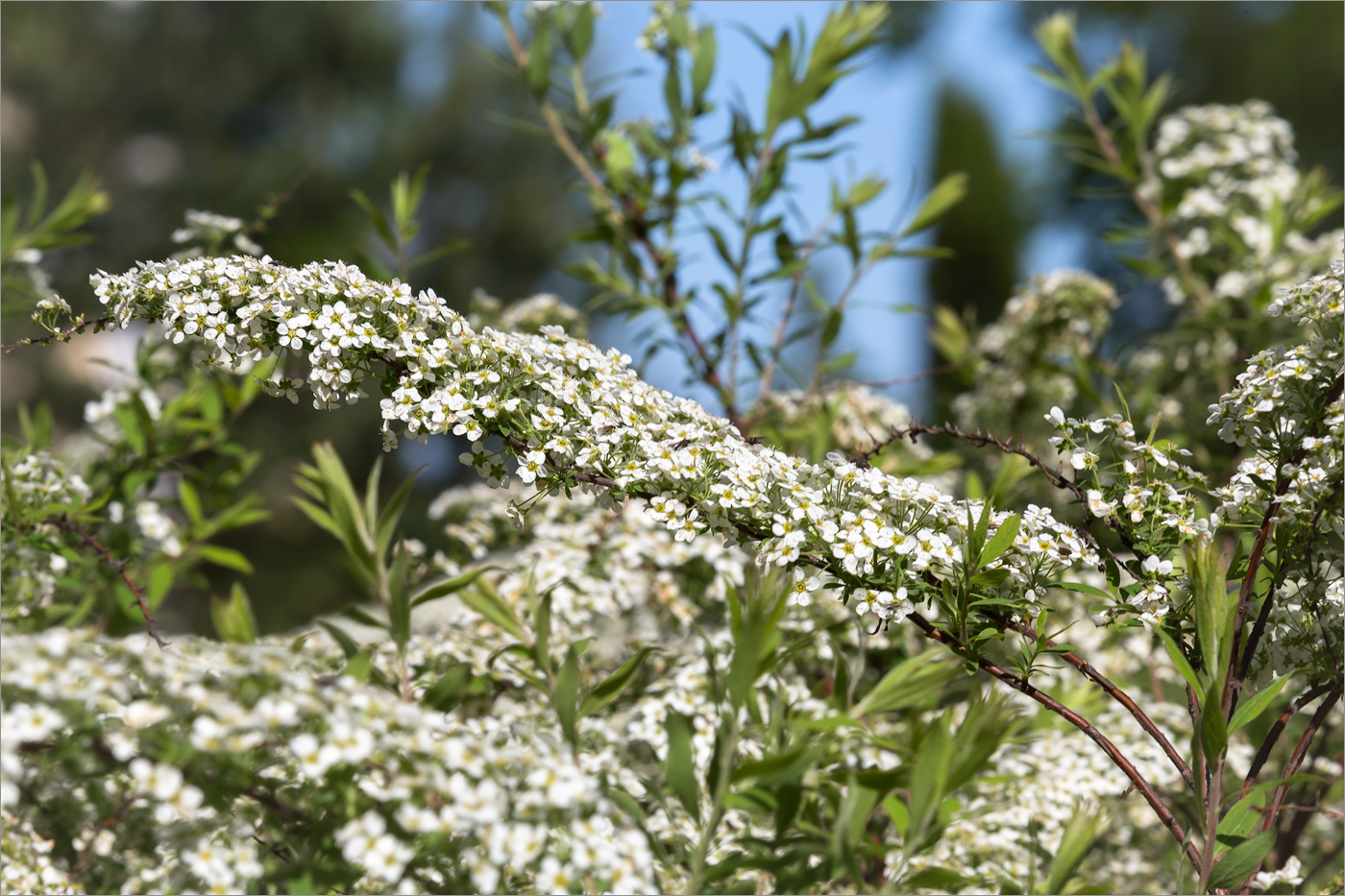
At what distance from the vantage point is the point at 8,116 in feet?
42.6

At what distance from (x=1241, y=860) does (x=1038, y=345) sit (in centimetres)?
280

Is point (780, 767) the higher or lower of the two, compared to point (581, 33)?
lower

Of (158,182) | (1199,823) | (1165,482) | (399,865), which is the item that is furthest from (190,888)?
(158,182)

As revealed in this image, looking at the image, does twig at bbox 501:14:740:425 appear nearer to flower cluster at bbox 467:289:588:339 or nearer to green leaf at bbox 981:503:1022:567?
flower cluster at bbox 467:289:588:339

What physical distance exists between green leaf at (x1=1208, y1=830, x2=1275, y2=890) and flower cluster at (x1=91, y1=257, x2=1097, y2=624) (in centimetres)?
41

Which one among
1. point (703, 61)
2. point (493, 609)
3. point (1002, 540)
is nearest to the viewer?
point (1002, 540)

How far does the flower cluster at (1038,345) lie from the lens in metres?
3.66

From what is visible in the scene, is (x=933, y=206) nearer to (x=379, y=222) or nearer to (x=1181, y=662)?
(x=379, y=222)

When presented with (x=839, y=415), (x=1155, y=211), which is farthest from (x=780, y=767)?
(x=1155, y=211)

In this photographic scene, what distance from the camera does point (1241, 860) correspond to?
4.23ft

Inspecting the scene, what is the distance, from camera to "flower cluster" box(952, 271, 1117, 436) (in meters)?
3.66

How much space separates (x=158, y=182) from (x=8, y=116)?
241cm

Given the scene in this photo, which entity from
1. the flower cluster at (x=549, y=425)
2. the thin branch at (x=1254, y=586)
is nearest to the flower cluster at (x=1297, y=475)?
the thin branch at (x=1254, y=586)

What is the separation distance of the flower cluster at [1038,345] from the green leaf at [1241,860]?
246 cm
